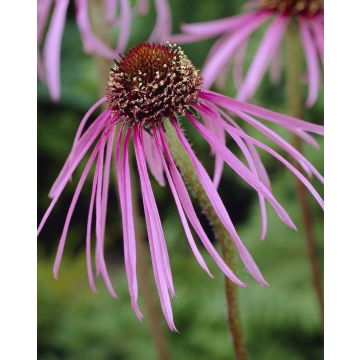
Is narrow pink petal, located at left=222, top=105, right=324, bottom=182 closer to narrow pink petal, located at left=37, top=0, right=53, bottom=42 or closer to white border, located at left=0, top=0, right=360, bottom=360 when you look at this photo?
white border, located at left=0, top=0, right=360, bottom=360

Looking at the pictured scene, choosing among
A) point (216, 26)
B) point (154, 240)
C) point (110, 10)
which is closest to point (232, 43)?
point (216, 26)

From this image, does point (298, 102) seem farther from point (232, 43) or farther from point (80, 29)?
point (80, 29)

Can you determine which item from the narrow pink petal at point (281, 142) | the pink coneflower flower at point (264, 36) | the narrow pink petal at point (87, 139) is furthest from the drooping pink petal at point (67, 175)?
the pink coneflower flower at point (264, 36)

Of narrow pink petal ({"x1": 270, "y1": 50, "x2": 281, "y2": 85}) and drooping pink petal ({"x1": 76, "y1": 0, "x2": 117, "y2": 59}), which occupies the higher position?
drooping pink petal ({"x1": 76, "y1": 0, "x2": 117, "y2": 59})

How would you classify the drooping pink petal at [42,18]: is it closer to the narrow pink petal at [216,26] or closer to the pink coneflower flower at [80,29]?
the pink coneflower flower at [80,29]
